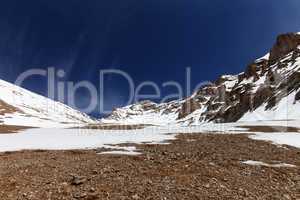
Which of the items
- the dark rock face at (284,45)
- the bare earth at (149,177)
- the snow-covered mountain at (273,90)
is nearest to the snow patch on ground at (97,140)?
the bare earth at (149,177)

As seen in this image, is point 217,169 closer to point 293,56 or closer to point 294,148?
point 294,148

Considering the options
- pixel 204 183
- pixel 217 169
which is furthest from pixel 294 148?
pixel 204 183

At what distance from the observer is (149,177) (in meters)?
15.6

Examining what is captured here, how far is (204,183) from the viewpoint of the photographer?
14.8 metres

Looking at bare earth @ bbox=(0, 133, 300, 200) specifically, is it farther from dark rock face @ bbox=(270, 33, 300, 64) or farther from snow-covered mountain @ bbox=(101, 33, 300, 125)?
dark rock face @ bbox=(270, 33, 300, 64)

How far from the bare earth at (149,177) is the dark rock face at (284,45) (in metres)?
159

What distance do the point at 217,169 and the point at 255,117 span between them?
9048cm

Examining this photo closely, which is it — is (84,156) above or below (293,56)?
below

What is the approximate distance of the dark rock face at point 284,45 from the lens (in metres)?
166

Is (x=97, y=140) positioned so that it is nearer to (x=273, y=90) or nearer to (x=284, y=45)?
(x=273, y=90)

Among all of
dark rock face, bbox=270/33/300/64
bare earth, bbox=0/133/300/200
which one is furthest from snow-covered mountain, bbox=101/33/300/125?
bare earth, bbox=0/133/300/200

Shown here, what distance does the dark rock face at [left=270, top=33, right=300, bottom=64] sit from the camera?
16588cm

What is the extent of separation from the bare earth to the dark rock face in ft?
523

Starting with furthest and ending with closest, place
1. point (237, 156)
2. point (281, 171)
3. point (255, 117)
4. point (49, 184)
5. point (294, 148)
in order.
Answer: point (255, 117) → point (294, 148) → point (237, 156) → point (281, 171) → point (49, 184)
